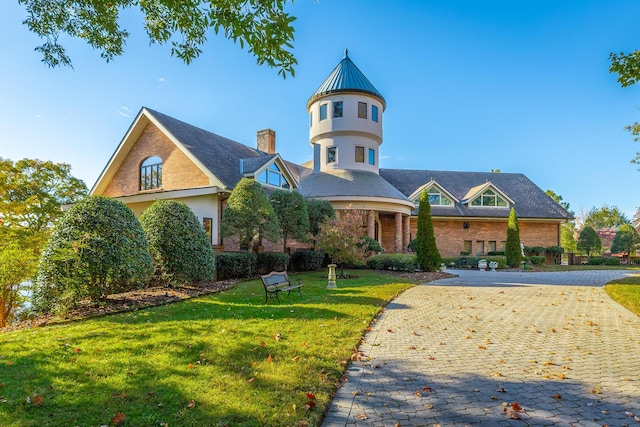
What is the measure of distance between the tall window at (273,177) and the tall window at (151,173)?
5.91 m

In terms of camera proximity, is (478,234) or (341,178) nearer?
(341,178)

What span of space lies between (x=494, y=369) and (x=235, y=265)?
A: 11.2m

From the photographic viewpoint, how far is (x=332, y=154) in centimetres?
2702

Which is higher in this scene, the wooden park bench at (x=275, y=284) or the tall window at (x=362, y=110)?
the tall window at (x=362, y=110)

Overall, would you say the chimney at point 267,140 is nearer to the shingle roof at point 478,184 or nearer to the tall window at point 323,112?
the tall window at point 323,112

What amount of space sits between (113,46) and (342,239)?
1071 cm

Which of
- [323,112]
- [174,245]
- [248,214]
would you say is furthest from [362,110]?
[174,245]

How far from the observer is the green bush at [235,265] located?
46.3ft

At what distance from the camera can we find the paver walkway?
3781 millimetres

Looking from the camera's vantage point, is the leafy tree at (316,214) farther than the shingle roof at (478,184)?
No

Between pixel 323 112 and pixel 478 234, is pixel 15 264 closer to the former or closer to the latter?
pixel 323 112

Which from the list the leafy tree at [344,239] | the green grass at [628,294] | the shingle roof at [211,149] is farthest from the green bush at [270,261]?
the green grass at [628,294]

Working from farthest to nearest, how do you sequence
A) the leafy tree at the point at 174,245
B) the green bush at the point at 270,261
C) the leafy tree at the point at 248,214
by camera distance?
the green bush at the point at 270,261 < the leafy tree at the point at 248,214 < the leafy tree at the point at 174,245

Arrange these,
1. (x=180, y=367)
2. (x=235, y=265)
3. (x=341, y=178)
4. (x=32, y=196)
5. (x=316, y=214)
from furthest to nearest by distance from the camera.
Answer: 1. (x=341, y=178)
2. (x=32, y=196)
3. (x=316, y=214)
4. (x=235, y=265)
5. (x=180, y=367)
